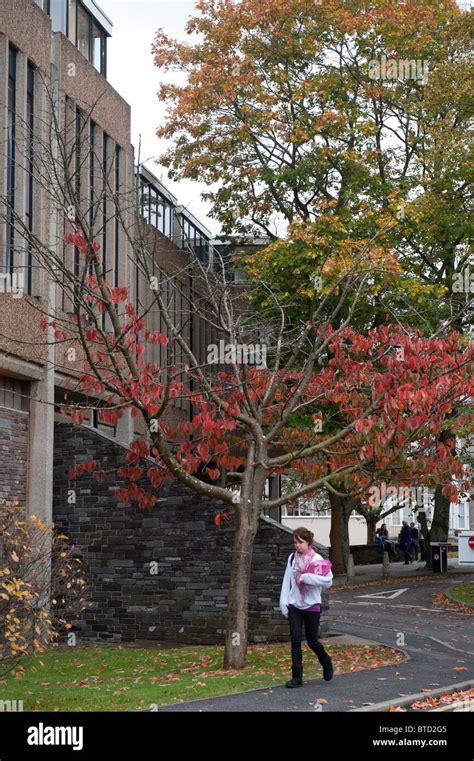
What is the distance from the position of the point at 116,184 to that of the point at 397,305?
8188 mm

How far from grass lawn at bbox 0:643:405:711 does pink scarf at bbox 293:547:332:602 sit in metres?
1.29

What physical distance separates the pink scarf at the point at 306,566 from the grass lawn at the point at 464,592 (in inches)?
517

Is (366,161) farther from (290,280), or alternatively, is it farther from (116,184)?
(116,184)

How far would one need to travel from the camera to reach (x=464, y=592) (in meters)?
25.8

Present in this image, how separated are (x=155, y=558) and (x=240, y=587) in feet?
17.3

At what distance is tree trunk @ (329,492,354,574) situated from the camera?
32250mm

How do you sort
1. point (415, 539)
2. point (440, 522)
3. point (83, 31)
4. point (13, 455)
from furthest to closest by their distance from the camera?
point (415, 539), point (440, 522), point (83, 31), point (13, 455)

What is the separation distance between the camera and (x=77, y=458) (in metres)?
20.0

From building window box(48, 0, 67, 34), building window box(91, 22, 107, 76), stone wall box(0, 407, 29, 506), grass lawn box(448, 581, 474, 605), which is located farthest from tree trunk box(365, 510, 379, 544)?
stone wall box(0, 407, 29, 506)

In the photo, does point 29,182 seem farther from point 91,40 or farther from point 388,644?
point 388,644

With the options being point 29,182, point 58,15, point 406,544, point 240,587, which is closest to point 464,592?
point 240,587

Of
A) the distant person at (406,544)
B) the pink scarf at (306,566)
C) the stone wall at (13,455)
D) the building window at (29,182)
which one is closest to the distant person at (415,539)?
the distant person at (406,544)

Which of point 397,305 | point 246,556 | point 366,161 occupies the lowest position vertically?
point 246,556

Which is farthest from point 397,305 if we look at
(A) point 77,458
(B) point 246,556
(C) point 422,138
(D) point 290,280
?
(B) point 246,556
